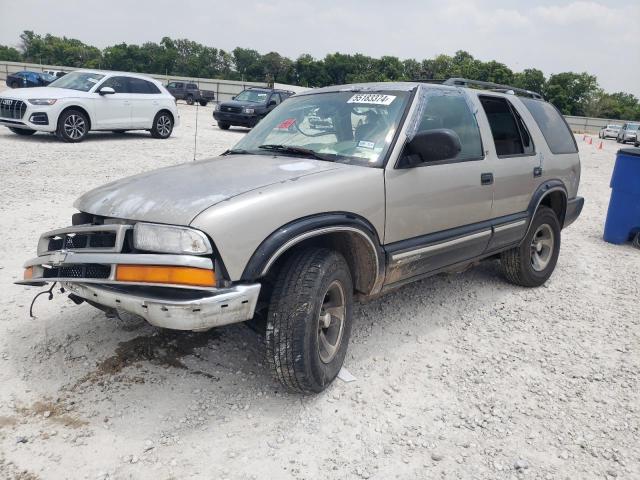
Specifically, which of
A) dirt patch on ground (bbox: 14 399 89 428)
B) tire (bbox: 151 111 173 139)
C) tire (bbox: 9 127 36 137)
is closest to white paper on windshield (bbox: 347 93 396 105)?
dirt patch on ground (bbox: 14 399 89 428)

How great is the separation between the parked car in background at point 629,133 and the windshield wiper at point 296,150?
40256 mm

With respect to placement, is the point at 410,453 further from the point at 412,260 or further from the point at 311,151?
the point at 311,151

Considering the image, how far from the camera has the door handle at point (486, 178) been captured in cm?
395

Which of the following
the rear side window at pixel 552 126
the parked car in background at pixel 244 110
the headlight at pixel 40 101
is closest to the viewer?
the rear side window at pixel 552 126

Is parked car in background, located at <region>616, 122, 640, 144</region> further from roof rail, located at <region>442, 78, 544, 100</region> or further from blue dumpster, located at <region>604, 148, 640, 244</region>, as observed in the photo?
roof rail, located at <region>442, 78, 544, 100</region>

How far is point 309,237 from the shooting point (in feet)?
9.13

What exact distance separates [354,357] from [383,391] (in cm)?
43

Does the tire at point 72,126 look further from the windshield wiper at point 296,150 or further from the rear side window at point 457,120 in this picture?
the rear side window at point 457,120

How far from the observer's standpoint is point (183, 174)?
3154 mm

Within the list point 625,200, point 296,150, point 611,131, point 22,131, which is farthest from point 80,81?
point 611,131

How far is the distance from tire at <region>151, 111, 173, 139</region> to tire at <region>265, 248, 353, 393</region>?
37.3 feet

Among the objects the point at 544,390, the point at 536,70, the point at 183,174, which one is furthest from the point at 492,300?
the point at 536,70

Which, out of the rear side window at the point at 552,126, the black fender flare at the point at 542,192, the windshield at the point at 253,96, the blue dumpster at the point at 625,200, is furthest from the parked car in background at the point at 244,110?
the black fender flare at the point at 542,192

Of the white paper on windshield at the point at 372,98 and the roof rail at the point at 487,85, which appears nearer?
the white paper on windshield at the point at 372,98
